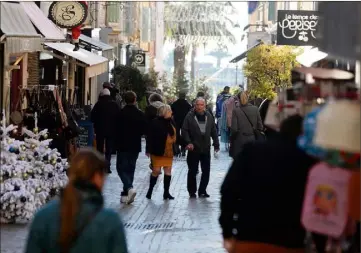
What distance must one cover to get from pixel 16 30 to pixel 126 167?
9.19ft

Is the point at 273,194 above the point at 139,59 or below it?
below

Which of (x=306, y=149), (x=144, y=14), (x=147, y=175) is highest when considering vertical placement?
(x=144, y=14)

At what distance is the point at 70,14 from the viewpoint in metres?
25.4

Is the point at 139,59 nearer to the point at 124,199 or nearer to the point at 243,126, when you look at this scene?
the point at 243,126

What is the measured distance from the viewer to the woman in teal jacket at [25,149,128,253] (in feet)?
20.6

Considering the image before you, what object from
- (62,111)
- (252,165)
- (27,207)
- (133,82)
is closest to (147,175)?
(62,111)

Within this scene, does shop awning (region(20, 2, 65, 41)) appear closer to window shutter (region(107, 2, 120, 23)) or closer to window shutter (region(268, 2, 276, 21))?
window shutter (region(107, 2, 120, 23))

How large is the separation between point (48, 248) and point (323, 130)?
1627mm

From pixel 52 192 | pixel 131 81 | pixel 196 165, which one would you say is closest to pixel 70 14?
pixel 196 165

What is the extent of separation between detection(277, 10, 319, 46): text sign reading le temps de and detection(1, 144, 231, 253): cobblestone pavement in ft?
15.5

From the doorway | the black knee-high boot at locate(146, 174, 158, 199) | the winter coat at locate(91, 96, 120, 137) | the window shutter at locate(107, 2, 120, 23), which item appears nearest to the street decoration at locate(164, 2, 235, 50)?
the window shutter at locate(107, 2, 120, 23)

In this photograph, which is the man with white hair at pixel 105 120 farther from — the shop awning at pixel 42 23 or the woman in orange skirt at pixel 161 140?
the woman in orange skirt at pixel 161 140

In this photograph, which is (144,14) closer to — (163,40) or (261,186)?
(163,40)

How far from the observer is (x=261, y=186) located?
7.43 metres
